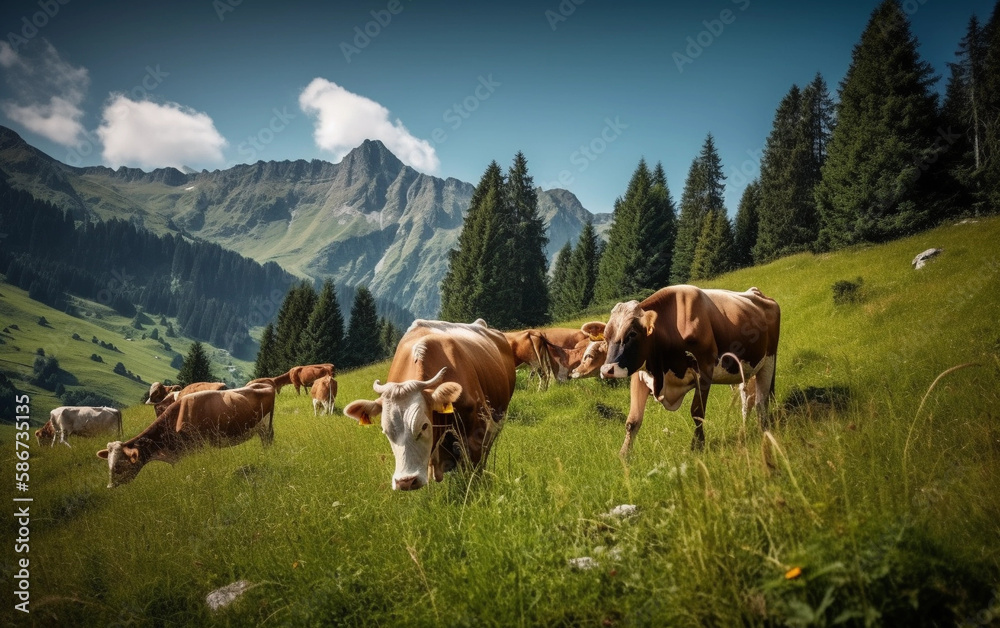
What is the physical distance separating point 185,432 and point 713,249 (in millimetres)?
45700

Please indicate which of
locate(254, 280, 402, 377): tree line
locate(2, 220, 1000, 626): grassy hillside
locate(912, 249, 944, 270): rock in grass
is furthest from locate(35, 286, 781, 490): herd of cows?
locate(254, 280, 402, 377): tree line

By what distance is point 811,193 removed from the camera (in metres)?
38.1

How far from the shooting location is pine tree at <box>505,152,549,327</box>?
4538 centimetres

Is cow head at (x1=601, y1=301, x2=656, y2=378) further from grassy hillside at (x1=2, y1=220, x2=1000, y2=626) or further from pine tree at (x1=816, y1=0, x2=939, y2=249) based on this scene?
pine tree at (x1=816, y1=0, x2=939, y2=249)

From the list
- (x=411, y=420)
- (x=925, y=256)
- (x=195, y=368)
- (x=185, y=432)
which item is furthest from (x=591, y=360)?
(x=195, y=368)

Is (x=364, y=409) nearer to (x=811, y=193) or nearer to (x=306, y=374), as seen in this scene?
(x=306, y=374)

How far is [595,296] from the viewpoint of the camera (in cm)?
4956

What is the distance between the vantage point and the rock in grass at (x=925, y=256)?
13.7 m

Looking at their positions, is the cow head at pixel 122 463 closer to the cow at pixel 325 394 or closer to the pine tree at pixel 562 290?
the cow at pixel 325 394

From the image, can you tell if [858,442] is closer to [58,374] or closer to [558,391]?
[558,391]

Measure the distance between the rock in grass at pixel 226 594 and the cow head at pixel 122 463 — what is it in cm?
649

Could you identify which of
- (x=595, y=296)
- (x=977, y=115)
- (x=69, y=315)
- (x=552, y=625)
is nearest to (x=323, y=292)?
(x=595, y=296)

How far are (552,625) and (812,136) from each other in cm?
5086

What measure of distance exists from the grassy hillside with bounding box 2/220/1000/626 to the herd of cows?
17.2 inches
